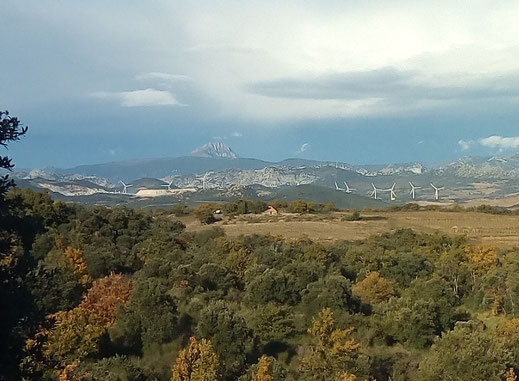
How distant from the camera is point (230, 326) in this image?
28.1m

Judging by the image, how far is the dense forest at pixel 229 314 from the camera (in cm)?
1674

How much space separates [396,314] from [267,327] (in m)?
8.02

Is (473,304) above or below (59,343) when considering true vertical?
below

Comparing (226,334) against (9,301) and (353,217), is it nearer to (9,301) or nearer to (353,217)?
(9,301)

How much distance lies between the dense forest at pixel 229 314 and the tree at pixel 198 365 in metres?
0.06

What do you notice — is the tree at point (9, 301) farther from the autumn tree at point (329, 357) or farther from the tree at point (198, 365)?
the autumn tree at point (329, 357)

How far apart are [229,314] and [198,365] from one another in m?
5.99

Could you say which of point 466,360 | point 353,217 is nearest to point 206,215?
point 353,217

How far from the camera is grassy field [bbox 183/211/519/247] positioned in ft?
304

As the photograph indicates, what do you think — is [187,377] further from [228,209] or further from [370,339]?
[228,209]

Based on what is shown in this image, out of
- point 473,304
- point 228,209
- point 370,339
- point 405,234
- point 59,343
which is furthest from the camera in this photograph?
point 228,209

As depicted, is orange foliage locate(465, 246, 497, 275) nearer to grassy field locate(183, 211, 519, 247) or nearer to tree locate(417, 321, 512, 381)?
grassy field locate(183, 211, 519, 247)

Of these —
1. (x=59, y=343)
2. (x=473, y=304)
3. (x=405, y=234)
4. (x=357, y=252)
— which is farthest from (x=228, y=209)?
(x=59, y=343)

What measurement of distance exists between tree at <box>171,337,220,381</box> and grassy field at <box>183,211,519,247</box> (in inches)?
2480
